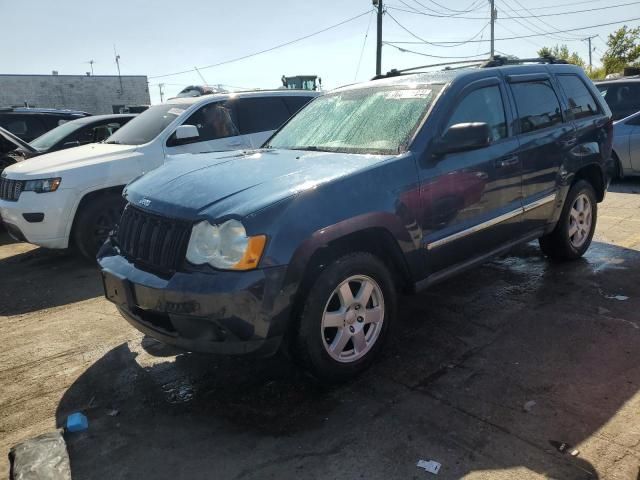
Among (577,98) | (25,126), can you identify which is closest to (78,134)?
(25,126)

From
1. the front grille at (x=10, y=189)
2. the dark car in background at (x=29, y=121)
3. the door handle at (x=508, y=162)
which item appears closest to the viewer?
the door handle at (x=508, y=162)

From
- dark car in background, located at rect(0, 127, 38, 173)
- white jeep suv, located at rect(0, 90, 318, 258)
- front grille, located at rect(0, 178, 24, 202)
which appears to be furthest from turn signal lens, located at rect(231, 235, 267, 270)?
dark car in background, located at rect(0, 127, 38, 173)

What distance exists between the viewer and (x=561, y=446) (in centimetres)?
256

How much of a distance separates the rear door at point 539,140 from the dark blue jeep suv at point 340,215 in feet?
0.06

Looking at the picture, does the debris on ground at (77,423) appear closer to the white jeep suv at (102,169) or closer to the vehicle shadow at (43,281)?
the vehicle shadow at (43,281)

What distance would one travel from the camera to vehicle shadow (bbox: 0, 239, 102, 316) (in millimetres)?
5060

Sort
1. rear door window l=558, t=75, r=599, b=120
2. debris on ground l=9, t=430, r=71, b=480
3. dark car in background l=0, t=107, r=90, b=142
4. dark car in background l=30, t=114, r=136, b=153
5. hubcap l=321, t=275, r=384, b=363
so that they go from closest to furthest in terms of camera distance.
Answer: debris on ground l=9, t=430, r=71, b=480
hubcap l=321, t=275, r=384, b=363
rear door window l=558, t=75, r=599, b=120
dark car in background l=30, t=114, r=136, b=153
dark car in background l=0, t=107, r=90, b=142

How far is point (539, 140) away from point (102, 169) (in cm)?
451

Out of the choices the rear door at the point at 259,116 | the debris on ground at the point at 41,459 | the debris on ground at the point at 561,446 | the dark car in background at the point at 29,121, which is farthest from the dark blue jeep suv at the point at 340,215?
the dark car in background at the point at 29,121

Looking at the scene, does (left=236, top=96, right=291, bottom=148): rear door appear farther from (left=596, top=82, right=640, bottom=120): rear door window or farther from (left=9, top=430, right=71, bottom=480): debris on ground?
(left=596, top=82, right=640, bottom=120): rear door window

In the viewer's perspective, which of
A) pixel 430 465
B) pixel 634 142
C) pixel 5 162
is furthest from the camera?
pixel 634 142

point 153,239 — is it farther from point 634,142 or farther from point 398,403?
point 634,142

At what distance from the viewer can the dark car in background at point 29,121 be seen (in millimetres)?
9805

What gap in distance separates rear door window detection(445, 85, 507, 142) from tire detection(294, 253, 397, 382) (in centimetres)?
135
